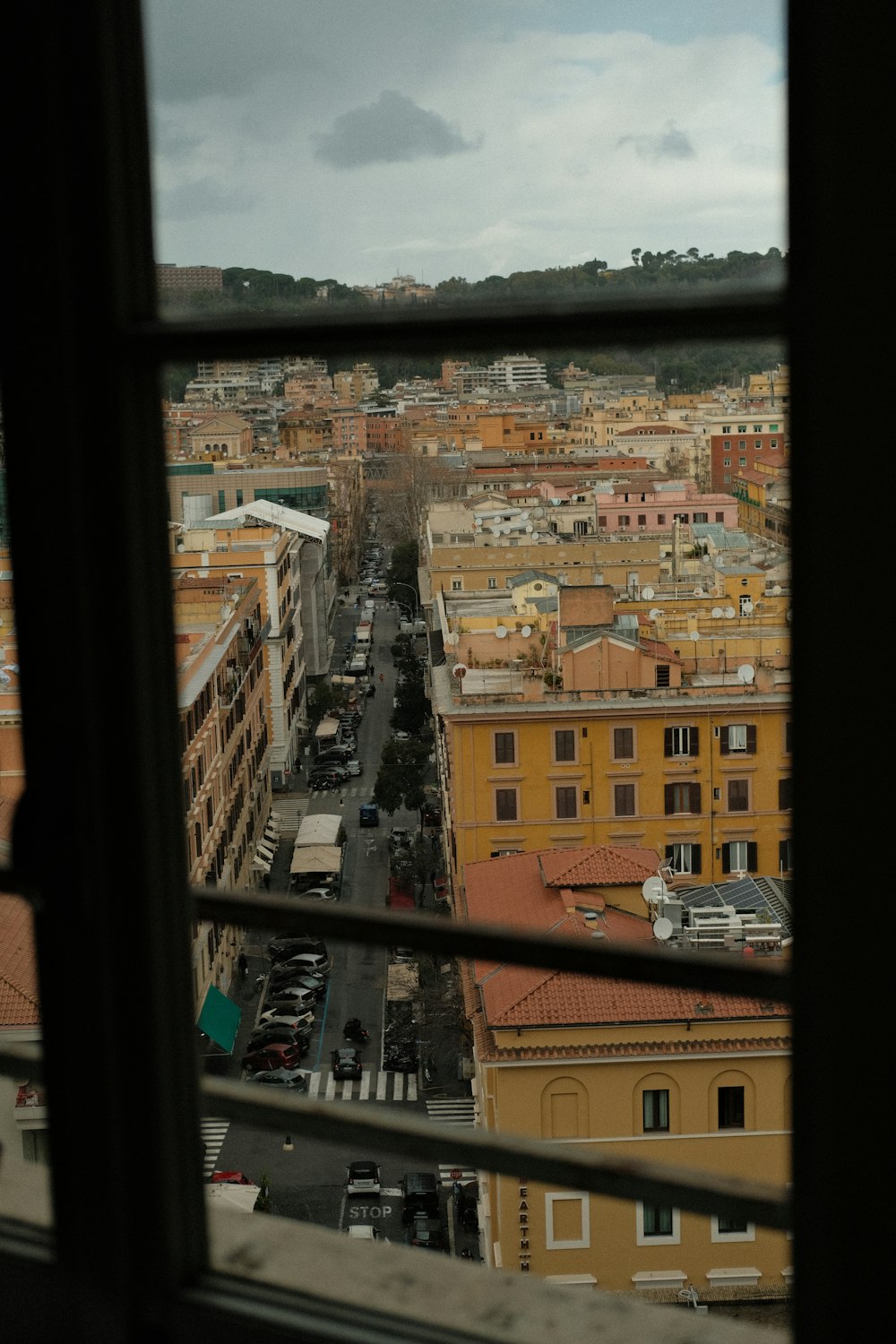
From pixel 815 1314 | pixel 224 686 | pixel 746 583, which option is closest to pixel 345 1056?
pixel 224 686

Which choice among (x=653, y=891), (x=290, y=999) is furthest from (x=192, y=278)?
(x=653, y=891)

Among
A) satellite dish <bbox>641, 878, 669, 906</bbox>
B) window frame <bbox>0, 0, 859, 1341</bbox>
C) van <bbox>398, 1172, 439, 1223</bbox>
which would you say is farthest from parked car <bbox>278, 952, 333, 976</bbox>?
window frame <bbox>0, 0, 859, 1341</bbox>

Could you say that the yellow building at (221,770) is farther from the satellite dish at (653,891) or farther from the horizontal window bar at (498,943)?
the satellite dish at (653,891)

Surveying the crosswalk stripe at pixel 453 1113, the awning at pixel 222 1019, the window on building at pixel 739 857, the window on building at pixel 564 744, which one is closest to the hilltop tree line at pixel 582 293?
the awning at pixel 222 1019

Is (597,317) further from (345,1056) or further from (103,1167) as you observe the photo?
(345,1056)

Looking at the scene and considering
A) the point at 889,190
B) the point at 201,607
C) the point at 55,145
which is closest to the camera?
the point at 889,190

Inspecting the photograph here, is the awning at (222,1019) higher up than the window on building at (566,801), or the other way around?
the awning at (222,1019)

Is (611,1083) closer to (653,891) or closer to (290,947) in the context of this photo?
(653,891)
